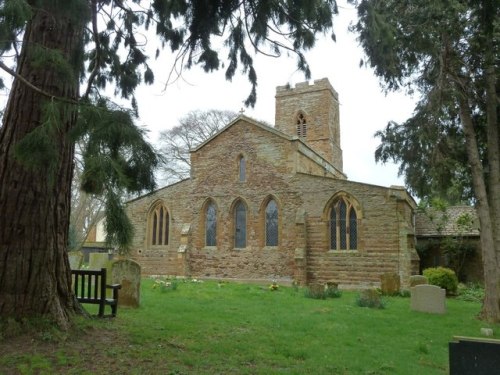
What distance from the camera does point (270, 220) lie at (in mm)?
21266

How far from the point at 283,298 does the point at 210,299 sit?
7.67 ft

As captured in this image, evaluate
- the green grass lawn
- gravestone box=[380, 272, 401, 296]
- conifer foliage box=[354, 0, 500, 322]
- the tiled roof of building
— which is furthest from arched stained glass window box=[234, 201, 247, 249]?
conifer foliage box=[354, 0, 500, 322]

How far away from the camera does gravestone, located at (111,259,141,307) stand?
10.4m

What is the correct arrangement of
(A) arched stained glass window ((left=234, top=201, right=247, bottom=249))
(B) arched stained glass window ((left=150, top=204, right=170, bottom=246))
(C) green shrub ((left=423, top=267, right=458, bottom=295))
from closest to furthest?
(C) green shrub ((left=423, top=267, right=458, bottom=295)) → (A) arched stained glass window ((left=234, top=201, right=247, bottom=249)) → (B) arched stained glass window ((left=150, top=204, right=170, bottom=246))

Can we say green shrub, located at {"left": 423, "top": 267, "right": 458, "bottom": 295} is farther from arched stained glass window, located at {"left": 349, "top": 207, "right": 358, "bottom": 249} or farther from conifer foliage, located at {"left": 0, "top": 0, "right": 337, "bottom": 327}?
conifer foliage, located at {"left": 0, "top": 0, "right": 337, "bottom": 327}

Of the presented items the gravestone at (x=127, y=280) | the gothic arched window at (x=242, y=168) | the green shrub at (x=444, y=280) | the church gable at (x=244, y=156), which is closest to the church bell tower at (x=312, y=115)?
the church gable at (x=244, y=156)

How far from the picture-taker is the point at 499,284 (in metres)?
10.7

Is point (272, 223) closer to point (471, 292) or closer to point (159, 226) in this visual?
point (159, 226)

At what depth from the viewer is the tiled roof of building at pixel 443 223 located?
2103 cm

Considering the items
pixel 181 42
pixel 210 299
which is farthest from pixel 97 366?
pixel 210 299

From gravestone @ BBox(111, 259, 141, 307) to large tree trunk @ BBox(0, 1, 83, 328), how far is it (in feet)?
13.5

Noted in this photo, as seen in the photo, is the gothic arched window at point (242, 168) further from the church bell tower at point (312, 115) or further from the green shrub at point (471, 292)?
the green shrub at point (471, 292)

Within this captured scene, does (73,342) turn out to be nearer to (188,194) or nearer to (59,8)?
(59,8)

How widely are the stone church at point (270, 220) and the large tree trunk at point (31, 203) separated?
1442cm
